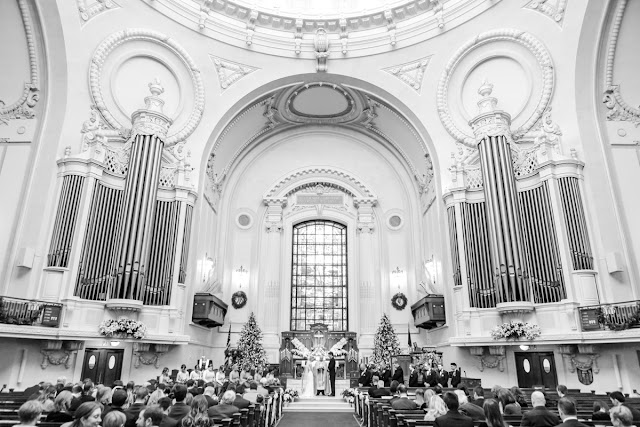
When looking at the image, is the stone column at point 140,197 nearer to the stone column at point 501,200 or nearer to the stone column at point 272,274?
the stone column at point 272,274

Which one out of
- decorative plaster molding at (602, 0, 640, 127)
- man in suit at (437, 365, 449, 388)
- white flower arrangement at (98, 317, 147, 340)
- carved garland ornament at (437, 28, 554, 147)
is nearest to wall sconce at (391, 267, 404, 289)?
carved garland ornament at (437, 28, 554, 147)

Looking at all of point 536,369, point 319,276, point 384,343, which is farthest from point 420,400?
point 319,276

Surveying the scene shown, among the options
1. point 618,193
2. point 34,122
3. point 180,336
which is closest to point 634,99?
point 618,193

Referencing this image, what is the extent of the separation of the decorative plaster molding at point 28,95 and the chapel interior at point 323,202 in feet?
0.15

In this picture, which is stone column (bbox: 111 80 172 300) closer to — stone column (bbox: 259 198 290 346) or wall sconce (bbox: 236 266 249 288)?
wall sconce (bbox: 236 266 249 288)

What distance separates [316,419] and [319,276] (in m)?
9.69

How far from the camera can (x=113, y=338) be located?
11.6 m

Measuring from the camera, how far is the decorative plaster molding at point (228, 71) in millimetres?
16094

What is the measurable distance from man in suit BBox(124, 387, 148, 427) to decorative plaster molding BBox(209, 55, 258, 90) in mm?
12458

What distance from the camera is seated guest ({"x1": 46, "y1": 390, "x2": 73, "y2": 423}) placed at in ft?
15.1

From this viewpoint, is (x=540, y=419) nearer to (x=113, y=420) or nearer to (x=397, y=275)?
(x=113, y=420)

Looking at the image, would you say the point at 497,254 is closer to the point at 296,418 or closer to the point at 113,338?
the point at 296,418

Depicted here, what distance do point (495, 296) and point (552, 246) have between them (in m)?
2.07

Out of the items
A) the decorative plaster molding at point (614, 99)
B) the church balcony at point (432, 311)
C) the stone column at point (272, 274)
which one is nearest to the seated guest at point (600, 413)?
the church balcony at point (432, 311)
